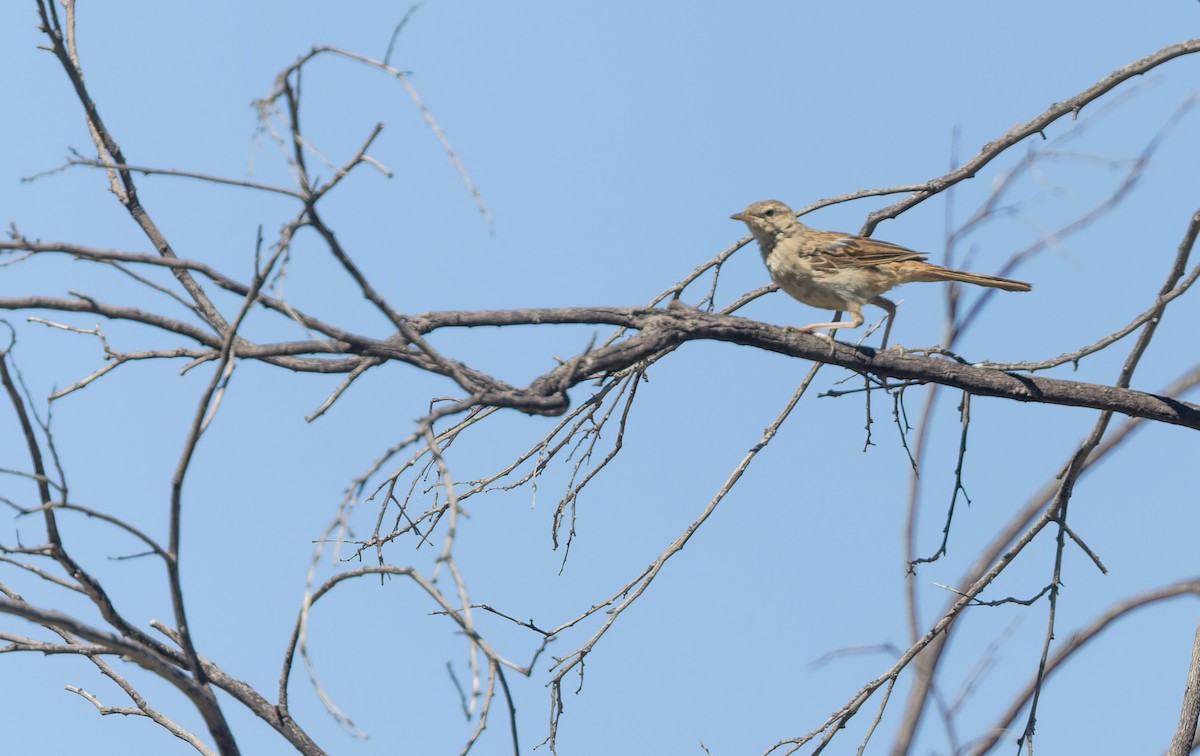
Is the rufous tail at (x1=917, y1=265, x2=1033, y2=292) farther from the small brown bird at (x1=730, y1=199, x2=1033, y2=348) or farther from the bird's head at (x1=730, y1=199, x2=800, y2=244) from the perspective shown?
the bird's head at (x1=730, y1=199, x2=800, y2=244)

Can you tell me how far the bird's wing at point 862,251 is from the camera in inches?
225

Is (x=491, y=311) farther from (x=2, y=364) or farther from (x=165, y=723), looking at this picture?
(x=165, y=723)

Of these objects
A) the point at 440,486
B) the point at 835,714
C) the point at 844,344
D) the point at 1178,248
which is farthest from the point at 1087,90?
the point at 440,486

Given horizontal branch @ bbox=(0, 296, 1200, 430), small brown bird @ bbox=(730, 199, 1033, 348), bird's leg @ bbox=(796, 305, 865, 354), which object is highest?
small brown bird @ bbox=(730, 199, 1033, 348)

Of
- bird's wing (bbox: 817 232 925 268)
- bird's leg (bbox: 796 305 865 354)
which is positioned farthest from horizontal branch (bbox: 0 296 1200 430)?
bird's wing (bbox: 817 232 925 268)

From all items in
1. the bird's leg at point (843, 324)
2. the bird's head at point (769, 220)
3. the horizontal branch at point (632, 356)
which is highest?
the bird's head at point (769, 220)

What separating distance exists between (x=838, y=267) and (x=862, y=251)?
0.18 metres

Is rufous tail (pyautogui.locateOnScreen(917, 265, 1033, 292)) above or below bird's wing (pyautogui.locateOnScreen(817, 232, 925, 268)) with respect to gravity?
below

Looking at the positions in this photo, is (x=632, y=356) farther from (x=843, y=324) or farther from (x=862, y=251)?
(x=862, y=251)

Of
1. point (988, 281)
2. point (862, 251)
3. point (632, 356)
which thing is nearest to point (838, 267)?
point (862, 251)

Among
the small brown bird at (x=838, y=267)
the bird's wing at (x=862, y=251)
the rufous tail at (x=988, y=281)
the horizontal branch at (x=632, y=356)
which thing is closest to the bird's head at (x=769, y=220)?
the small brown bird at (x=838, y=267)

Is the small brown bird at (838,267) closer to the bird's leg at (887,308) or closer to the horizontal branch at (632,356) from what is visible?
the bird's leg at (887,308)

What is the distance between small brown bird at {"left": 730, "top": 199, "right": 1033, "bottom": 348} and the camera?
5.63m

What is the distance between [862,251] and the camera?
18.9 feet
